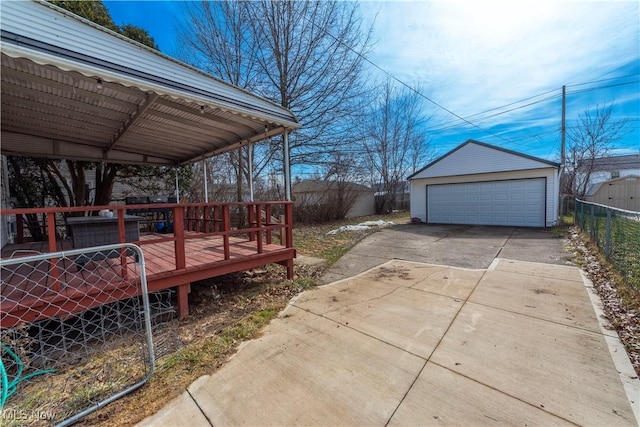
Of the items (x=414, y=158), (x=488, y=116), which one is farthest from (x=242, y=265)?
(x=414, y=158)

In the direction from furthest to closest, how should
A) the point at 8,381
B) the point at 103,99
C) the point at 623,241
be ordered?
the point at 623,241 → the point at 103,99 → the point at 8,381

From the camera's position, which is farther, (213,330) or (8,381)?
(213,330)

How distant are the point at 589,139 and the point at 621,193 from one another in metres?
4.37

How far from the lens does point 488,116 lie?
1469 centimetres

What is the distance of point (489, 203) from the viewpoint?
1141 cm

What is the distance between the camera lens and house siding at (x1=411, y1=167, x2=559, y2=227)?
1014 centimetres

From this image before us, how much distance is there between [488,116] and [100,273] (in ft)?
58.2

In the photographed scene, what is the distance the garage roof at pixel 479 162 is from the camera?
10.5 metres

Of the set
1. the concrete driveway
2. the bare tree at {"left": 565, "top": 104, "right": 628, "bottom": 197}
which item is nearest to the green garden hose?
the concrete driveway

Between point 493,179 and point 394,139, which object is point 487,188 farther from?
point 394,139

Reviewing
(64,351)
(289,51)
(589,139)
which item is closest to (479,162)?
(589,139)

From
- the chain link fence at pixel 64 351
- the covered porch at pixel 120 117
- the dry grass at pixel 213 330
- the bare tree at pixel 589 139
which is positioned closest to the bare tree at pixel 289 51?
the covered porch at pixel 120 117

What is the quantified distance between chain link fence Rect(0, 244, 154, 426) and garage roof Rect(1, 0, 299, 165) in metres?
1.90

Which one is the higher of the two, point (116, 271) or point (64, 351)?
point (116, 271)
